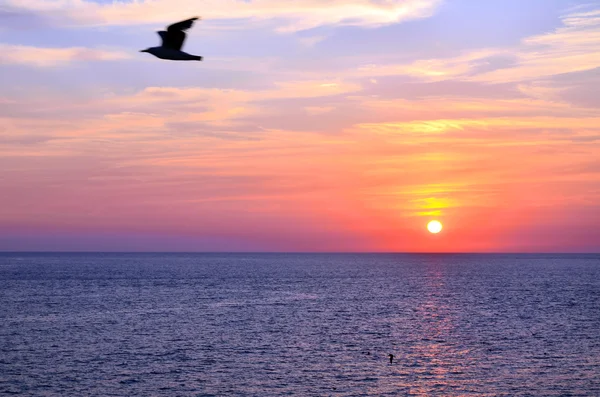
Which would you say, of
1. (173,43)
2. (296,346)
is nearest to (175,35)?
(173,43)

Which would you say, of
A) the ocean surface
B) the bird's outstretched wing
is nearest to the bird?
the bird's outstretched wing

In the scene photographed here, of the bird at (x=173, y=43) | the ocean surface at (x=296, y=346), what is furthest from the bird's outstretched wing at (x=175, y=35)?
the ocean surface at (x=296, y=346)

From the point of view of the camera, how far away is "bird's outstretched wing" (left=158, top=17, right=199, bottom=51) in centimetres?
2106

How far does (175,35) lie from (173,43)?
26 cm

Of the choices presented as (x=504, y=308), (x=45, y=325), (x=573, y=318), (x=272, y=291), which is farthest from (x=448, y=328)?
(x=272, y=291)

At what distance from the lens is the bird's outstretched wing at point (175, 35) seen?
21062 millimetres

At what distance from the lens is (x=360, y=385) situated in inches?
2098

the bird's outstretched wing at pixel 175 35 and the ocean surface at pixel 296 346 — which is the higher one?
the bird's outstretched wing at pixel 175 35

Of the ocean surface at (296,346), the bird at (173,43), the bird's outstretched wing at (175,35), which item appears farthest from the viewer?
the ocean surface at (296,346)

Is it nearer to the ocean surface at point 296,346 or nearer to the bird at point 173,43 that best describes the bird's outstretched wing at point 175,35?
the bird at point 173,43

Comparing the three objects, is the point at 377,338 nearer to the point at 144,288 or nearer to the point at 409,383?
the point at 409,383

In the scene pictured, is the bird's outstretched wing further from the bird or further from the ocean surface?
the ocean surface

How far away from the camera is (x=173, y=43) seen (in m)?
21.3

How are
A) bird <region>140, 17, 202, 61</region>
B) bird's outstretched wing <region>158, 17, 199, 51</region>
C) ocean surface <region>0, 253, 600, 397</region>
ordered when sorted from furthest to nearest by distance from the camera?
ocean surface <region>0, 253, 600, 397</region>, bird's outstretched wing <region>158, 17, 199, 51</region>, bird <region>140, 17, 202, 61</region>
